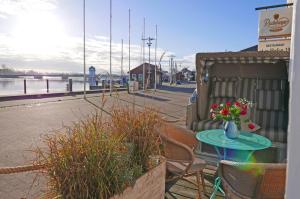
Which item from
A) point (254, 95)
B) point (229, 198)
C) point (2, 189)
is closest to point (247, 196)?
point (229, 198)

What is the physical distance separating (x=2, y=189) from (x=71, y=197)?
2.28m

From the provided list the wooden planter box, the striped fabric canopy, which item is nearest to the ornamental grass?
the wooden planter box

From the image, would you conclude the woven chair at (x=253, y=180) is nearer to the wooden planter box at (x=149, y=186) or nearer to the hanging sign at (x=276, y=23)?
the wooden planter box at (x=149, y=186)

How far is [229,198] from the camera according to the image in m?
2.23

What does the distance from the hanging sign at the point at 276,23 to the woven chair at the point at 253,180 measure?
5.81 metres

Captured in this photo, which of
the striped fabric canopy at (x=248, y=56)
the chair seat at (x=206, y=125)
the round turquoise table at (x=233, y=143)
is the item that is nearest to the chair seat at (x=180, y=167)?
the round turquoise table at (x=233, y=143)

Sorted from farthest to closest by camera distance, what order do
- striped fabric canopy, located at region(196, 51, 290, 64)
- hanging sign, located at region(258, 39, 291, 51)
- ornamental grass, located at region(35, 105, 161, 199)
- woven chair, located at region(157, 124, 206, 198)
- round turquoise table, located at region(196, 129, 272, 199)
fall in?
hanging sign, located at region(258, 39, 291, 51), striped fabric canopy, located at region(196, 51, 290, 64), round turquoise table, located at region(196, 129, 272, 199), woven chair, located at region(157, 124, 206, 198), ornamental grass, located at region(35, 105, 161, 199)

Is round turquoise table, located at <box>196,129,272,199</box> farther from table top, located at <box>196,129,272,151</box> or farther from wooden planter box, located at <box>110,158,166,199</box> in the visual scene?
wooden planter box, located at <box>110,158,166,199</box>

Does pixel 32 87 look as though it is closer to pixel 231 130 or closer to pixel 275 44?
pixel 275 44

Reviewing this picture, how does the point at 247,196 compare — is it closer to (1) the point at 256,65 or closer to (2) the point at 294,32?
(2) the point at 294,32

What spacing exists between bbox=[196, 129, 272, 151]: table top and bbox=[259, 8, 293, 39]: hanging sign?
4482mm

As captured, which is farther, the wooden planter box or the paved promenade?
the paved promenade

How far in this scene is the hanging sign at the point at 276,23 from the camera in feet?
22.1

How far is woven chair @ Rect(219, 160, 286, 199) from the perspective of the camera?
192 centimetres
